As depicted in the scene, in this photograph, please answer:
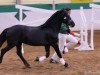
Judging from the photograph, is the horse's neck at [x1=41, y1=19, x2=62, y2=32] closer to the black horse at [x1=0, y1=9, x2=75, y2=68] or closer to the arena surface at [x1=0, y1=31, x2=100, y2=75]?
the black horse at [x1=0, y1=9, x2=75, y2=68]

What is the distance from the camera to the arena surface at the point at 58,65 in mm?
11234

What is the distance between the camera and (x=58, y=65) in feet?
40.4

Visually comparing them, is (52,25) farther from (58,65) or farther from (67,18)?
(58,65)

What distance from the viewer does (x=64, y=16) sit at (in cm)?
1153

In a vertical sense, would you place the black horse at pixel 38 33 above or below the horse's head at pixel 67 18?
below

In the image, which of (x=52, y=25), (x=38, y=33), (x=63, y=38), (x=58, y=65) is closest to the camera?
(x=38, y=33)

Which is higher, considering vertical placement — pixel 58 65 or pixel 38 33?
pixel 38 33

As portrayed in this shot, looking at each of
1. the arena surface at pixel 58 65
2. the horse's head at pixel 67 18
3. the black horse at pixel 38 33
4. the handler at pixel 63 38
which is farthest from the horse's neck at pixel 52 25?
the arena surface at pixel 58 65

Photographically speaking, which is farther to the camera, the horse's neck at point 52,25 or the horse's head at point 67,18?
the horse's neck at point 52,25

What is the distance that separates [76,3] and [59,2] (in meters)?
0.92

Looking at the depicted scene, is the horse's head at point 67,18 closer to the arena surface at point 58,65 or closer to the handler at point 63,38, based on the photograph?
the handler at point 63,38

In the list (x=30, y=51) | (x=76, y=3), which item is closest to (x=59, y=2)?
(x=76, y=3)

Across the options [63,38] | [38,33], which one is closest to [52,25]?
[38,33]

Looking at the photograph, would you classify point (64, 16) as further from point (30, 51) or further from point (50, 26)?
Answer: point (30, 51)
